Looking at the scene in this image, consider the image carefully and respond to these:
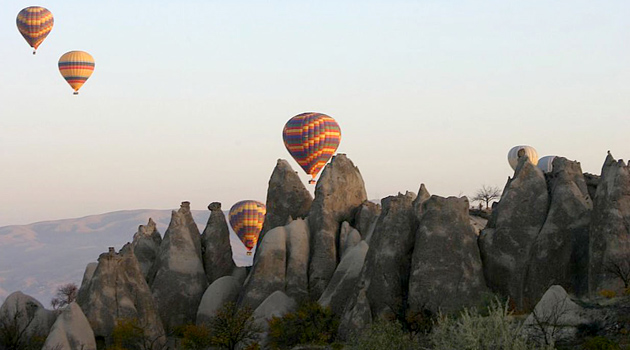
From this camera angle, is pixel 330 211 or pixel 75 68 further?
pixel 75 68

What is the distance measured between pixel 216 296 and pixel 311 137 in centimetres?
3323

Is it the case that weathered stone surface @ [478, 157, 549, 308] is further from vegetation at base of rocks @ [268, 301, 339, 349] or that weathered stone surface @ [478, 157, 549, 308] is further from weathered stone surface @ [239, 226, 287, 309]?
weathered stone surface @ [239, 226, 287, 309]

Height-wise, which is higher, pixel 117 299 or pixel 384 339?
pixel 117 299

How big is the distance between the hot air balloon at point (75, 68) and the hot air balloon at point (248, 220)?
82.6 feet

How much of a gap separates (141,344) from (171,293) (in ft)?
32.3

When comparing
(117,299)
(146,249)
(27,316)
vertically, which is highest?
(146,249)

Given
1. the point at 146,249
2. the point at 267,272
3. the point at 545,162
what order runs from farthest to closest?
1. the point at 545,162
2. the point at 146,249
3. the point at 267,272

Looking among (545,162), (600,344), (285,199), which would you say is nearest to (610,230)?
(600,344)

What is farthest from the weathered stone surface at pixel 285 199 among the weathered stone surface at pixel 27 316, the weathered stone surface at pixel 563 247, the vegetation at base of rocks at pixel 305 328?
the weathered stone surface at pixel 563 247

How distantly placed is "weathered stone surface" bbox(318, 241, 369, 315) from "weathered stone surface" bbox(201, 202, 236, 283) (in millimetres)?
11643

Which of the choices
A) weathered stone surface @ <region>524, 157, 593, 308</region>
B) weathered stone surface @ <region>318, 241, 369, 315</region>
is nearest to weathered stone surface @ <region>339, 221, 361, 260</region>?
weathered stone surface @ <region>318, 241, 369, 315</region>

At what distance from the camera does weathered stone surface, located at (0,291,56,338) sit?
67.8 meters

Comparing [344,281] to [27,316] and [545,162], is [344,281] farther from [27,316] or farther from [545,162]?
[545,162]

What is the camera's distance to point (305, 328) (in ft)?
217
